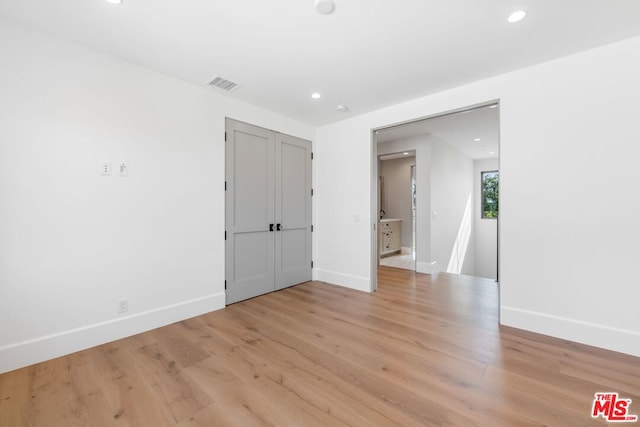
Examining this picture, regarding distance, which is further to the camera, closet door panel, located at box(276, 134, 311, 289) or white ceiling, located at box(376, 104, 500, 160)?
white ceiling, located at box(376, 104, 500, 160)

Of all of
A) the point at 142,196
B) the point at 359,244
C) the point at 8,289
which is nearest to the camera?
the point at 8,289

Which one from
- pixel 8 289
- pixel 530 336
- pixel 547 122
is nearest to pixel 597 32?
pixel 547 122

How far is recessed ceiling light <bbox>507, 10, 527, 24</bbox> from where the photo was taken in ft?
6.39

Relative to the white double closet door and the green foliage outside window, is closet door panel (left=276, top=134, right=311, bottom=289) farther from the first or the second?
the green foliage outside window

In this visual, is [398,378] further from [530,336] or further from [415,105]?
[415,105]

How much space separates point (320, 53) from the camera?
2.47 meters

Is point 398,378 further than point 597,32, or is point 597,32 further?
point 597,32

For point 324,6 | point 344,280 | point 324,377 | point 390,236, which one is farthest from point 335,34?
point 390,236

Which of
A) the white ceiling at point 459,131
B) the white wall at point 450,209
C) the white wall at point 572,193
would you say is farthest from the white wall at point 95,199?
the white wall at point 450,209

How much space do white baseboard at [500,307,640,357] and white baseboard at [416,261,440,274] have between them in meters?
2.38

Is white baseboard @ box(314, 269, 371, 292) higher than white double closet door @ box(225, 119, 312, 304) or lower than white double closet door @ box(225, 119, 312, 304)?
lower

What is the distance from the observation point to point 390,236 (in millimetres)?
7121

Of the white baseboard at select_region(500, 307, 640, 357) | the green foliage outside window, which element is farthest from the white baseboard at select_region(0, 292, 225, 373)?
the green foliage outside window

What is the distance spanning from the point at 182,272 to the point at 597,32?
4.53 metres
